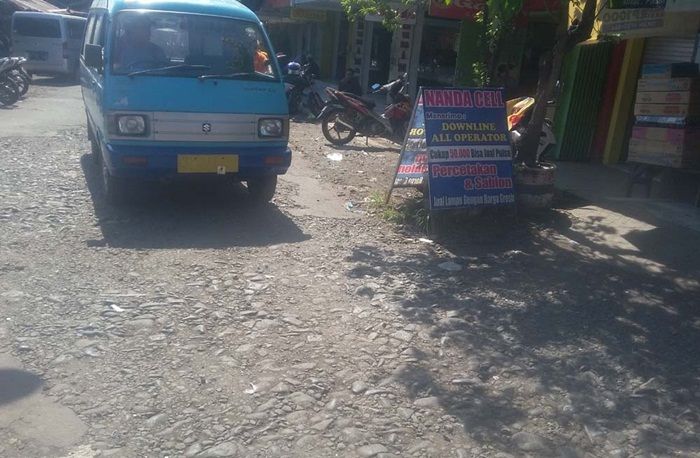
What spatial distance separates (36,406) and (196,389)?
0.83 m

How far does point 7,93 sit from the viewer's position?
1602 cm

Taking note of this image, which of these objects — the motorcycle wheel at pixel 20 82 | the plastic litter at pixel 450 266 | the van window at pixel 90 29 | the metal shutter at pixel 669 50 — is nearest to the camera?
the plastic litter at pixel 450 266

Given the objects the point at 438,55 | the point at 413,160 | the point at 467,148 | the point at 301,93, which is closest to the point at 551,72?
the point at 467,148

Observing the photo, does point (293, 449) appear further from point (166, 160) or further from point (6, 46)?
point (6, 46)

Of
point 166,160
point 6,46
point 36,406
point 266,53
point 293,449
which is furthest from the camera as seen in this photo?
point 6,46

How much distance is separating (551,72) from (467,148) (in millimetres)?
1318

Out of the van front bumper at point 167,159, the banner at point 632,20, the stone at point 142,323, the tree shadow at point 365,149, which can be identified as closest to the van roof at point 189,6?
the van front bumper at point 167,159

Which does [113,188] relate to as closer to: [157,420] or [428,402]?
[157,420]

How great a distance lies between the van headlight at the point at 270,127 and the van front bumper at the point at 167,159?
13 cm

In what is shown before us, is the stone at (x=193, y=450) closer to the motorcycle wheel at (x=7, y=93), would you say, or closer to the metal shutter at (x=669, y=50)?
the metal shutter at (x=669, y=50)

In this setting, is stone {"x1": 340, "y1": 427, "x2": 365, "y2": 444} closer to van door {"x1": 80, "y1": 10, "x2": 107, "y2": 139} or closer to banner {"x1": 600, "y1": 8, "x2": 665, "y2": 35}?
van door {"x1": 80, "y1": 10, "x2": 107, "y2": 139}

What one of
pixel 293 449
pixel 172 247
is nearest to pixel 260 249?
pixel 172 247

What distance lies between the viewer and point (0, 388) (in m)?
4.05

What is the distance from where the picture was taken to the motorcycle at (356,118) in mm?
12922
